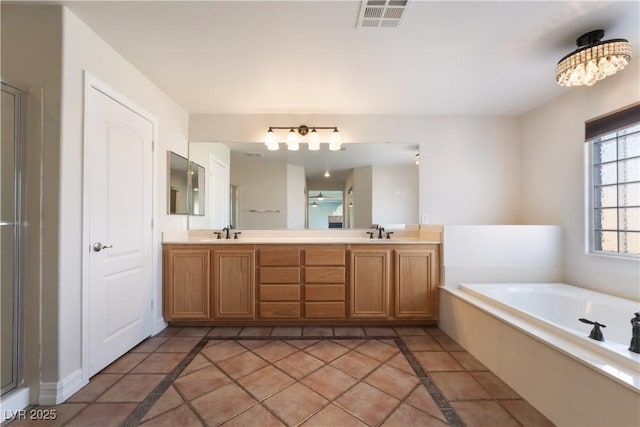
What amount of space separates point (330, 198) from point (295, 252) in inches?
34.1

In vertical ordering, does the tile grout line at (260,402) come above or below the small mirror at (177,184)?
below

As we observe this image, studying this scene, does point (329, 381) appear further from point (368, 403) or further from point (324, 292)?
point (324, 292)

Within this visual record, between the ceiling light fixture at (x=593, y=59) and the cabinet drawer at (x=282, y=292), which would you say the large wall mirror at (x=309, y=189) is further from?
the ceiling light fixture at (x=593, y=59)

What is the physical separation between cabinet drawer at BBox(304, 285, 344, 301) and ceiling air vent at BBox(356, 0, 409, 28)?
213 cm

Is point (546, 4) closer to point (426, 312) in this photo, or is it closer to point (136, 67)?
point (426, 312)

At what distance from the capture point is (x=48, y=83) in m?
1.53

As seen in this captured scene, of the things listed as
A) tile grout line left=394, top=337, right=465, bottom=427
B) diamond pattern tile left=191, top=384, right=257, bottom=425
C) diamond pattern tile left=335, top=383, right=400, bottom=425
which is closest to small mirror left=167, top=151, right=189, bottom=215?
diamond pattern tile left=191, top=384, right=257, bottom=425

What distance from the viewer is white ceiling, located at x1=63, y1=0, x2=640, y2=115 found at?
154 centimetres

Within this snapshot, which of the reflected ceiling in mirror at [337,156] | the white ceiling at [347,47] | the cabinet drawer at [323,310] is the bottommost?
the cabinet drawer at [323,310]

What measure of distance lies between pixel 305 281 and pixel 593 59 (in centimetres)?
263

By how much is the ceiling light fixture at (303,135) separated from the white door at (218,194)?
642mm

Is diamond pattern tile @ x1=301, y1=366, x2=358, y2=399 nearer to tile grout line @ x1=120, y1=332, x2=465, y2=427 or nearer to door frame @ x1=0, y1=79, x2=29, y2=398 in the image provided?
tile grout line @ x1=120, y1=332, x2=465, y2=427

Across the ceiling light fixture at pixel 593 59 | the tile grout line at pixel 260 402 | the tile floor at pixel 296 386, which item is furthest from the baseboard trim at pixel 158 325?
the ceiling light fixture at pixel 593 59

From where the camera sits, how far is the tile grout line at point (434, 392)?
1.41m
